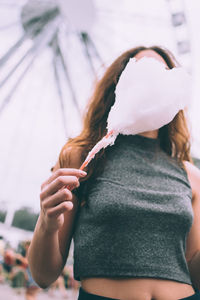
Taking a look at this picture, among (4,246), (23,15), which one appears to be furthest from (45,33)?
(4,246)

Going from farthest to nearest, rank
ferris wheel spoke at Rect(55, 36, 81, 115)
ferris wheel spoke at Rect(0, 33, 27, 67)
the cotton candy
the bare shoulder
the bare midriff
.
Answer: ferris wheel spoke at Rect(55, 36, 81, 115)
ferris wheel spoke at Rect(0, 33, 27, 67)
the bare shoulder
the cotton candy
the bare midriff

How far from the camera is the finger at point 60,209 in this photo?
69 cm

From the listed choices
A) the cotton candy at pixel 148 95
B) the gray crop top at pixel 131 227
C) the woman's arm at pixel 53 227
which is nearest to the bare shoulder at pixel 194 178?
the gray crop top at pixel 131 227

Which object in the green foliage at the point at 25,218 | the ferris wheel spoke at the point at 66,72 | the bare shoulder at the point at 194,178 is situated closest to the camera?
the bare shoulder at the point at 194,178

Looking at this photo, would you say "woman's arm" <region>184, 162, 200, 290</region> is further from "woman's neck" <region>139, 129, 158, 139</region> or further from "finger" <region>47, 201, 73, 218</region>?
"finger" <region>47, 201, 73, 218</region>

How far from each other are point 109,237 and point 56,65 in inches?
223

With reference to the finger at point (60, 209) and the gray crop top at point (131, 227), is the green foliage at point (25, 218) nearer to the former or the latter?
the gray crop top at point (131, 227)

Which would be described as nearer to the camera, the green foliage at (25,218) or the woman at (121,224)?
the woman at (121,224)

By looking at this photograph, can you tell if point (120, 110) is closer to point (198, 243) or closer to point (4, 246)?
point (198, 243)

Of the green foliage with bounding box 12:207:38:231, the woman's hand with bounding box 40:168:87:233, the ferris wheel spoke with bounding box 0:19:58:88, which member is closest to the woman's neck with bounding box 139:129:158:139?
the woman's hand with bounding box 40:168:87:233

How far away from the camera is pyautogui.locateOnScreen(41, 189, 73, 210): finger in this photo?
2.25 feet

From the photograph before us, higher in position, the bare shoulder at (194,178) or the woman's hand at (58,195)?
the woman's hand at (58,195)

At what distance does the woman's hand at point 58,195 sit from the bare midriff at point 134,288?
0.22 metres

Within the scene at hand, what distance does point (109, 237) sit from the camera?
87cm
